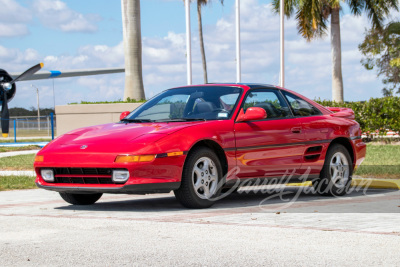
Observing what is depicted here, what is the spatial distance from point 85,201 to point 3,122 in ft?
85.4

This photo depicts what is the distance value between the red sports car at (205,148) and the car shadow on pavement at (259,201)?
0.27m

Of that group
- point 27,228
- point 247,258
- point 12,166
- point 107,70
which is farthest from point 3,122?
point 247,258

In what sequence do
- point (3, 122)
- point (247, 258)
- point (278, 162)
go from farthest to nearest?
point (3, 122) < point (278, 162) < point (247, 258)

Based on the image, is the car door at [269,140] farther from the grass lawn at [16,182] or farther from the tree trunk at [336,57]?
the tree trunk at [336,57]

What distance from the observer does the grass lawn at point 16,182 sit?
39.9 feet

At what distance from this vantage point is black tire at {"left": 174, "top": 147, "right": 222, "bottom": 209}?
332 inches

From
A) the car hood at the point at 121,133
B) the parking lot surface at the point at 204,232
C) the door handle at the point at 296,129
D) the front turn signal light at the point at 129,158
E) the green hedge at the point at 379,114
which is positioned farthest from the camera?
the green hedge at the point at 379,114

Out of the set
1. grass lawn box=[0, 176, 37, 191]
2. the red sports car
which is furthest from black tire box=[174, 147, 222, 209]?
grass lawn box=[0, 176, 37, 191]

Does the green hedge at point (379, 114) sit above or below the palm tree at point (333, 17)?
below

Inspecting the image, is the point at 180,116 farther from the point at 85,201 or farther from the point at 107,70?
the point at 107,70

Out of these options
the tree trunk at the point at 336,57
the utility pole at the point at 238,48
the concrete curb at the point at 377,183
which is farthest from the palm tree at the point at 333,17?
the concrete curb at the point at 377,183

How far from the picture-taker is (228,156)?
8922 mm

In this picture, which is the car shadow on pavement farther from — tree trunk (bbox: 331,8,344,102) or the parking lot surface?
tree trunk (bbox: 331,8,344,102)

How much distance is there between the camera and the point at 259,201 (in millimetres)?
9703
